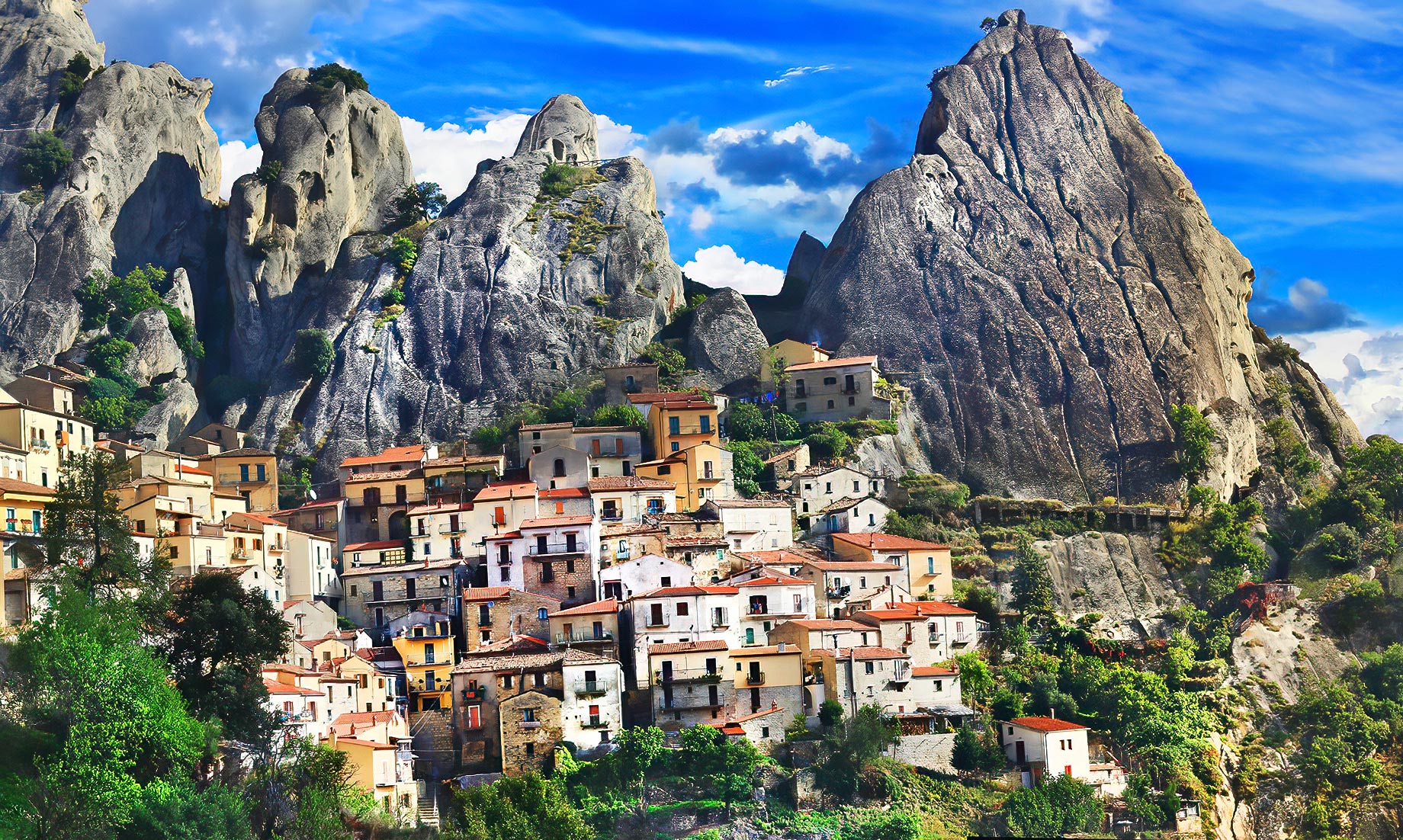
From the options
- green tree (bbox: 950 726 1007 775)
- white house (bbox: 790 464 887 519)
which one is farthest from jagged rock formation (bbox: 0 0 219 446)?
green tree (bbox: 950 726 1007 775)

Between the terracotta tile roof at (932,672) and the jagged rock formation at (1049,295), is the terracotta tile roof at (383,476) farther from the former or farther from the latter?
the jagged rock formation at (1049,295)

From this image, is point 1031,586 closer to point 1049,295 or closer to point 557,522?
point 557,522

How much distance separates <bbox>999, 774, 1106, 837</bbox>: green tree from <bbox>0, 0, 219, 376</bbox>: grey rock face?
64487mm

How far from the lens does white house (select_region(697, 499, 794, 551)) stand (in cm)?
7769

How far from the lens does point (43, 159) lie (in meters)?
106

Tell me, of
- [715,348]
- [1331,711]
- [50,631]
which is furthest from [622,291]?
[50,631]

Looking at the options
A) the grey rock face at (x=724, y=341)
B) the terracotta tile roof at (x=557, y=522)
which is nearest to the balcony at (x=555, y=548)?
the terracotta tile roof at (x=557, y=522)

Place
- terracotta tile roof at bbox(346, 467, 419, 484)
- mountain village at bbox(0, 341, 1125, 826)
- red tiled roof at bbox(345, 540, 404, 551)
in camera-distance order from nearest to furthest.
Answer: mountain village at bbox(0, 341, 1125, 826) < red tiled roof at bbox(345, 540, 404, 551) < terracotta tile roof at bbox(346, 467, 419, 484)

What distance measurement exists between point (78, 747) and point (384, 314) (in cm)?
5558

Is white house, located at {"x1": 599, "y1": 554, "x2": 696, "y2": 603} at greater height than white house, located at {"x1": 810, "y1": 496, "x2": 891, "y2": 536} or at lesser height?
lesser

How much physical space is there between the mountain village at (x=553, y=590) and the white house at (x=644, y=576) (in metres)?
0.09

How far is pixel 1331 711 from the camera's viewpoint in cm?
7644

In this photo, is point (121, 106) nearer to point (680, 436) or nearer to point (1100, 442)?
point (680, 436)

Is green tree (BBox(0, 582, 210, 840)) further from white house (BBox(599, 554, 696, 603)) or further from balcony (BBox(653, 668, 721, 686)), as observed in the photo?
white house (BBox(599, 554, 696, 603))
